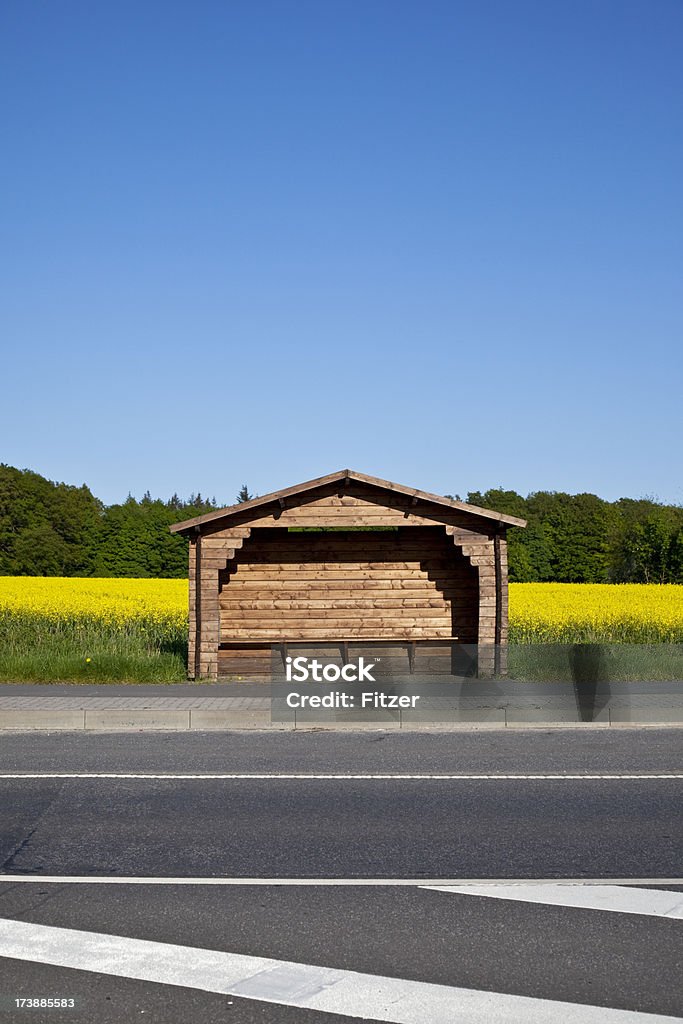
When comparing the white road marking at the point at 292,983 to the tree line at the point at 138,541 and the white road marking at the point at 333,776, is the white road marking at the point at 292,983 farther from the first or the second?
the tree line at the point at 138,541

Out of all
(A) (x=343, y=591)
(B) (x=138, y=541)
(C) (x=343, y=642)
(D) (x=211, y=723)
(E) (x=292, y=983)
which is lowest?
(E) (x=292, y=983)

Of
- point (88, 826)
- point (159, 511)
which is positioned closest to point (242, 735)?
point (88, 826)

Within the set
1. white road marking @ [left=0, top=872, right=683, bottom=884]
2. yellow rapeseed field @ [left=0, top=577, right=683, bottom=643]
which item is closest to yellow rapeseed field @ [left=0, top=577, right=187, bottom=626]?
yellow rapeseed field @ [left=0, top=577, right=683, bottom=643]

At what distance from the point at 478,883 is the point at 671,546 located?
5424cm

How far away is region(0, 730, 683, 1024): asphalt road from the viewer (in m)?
4.72

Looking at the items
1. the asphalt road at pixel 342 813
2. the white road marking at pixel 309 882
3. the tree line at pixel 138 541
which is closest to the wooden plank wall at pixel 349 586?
the asphalt road at pixel 342 813

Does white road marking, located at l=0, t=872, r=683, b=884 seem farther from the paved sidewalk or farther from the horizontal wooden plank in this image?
the horizontal wooden plank

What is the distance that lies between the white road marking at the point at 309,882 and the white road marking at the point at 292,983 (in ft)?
3.12

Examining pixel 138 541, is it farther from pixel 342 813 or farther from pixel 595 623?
pixel 342 813

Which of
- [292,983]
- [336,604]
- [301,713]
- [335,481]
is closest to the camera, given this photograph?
[292,983]

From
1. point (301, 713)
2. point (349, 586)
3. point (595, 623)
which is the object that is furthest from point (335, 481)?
point (595, 623)

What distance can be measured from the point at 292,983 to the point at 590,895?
83.2 inches

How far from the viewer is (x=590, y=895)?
20.5ft

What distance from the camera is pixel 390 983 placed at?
4859 mm
